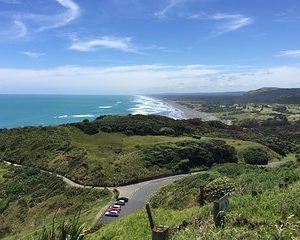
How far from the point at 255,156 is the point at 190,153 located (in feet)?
40.7

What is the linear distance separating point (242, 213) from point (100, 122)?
71562mm

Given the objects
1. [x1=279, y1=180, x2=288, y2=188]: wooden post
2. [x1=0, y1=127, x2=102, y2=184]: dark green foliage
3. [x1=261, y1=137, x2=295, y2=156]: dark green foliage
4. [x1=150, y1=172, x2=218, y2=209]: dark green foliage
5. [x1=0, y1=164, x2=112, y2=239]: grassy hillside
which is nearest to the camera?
[x1=279, y1=180, x2=288, y2=188]: wooden post

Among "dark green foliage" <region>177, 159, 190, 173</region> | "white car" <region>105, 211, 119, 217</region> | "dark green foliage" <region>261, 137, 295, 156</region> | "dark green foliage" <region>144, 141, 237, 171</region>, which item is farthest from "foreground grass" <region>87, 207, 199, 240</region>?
"dark green foliage" <region>261, 137, 295, 156</region>

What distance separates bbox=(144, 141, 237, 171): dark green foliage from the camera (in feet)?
205

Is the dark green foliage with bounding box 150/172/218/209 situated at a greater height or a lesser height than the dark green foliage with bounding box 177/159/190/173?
greater

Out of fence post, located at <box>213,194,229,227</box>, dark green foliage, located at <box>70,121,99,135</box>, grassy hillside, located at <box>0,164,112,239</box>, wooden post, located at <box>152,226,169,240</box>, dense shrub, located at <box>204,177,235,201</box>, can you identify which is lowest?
grassy hillside, located at <box>0,164,112,239</box>

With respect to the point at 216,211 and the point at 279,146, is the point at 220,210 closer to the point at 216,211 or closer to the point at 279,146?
the point at 216,211

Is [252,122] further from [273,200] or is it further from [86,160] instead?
[273,200]

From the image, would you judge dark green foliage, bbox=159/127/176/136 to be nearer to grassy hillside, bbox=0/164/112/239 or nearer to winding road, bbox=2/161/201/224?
winding road, bbox=2/161/201/224

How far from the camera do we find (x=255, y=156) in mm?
70312

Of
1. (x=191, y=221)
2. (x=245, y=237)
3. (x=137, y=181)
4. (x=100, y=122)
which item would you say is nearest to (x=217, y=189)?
(x=191, y=221)

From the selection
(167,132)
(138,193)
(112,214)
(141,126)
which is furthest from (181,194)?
(167,132)

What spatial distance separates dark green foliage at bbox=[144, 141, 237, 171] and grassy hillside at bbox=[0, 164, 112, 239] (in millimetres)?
14352

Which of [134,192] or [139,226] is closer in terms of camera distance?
[139,226]
